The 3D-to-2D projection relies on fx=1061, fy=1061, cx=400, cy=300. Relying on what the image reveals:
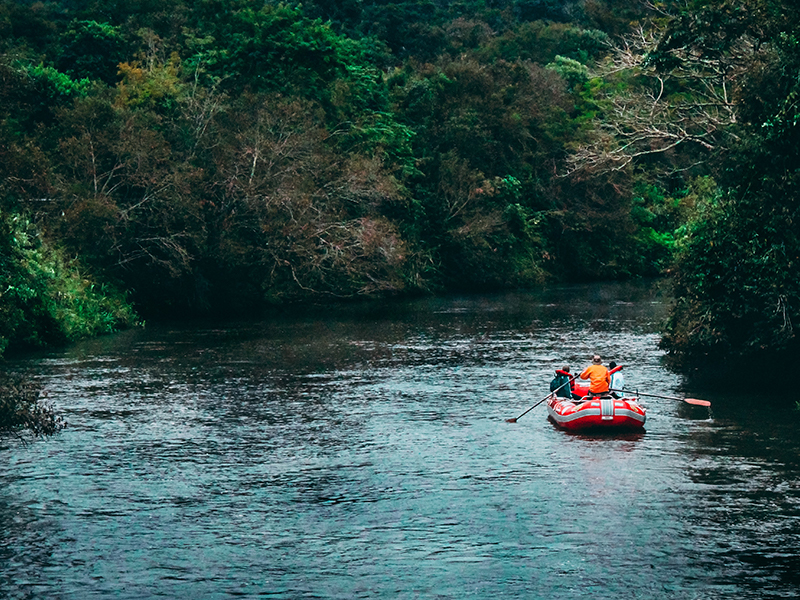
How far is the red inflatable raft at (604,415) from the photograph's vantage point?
71.8ft

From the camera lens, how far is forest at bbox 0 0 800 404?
25.0 meters

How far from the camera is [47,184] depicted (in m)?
39.1

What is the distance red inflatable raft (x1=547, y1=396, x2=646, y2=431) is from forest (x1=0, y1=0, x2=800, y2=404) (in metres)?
4.04

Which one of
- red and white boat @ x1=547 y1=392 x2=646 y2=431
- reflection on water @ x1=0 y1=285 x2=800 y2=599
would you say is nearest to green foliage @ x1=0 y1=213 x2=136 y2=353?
reflection on water @ x1=0 y1=285 x2=800 y2=599

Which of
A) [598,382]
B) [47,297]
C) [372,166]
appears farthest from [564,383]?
[372,166]

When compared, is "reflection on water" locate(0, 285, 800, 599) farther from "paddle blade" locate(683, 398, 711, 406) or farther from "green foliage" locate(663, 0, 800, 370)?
"green foliage" locate(663, 0, 800, 370)

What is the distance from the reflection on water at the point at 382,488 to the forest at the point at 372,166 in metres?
3.77

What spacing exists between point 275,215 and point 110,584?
1284 inches

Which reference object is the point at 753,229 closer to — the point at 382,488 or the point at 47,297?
the point at 382,488

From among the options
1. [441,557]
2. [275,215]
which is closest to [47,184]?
[275,215]

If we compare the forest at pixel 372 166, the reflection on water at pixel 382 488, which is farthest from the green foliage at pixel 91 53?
the reflection on water at pixel 382 488

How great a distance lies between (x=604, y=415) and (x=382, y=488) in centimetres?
604

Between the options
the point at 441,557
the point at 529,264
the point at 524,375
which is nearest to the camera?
the point at 441,557

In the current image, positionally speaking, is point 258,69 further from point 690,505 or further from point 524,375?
point 690,505
